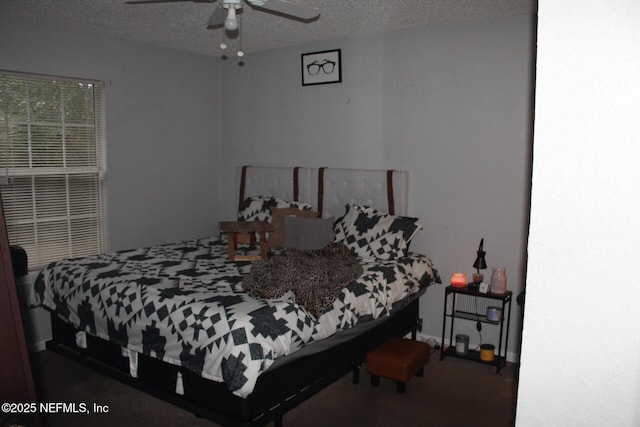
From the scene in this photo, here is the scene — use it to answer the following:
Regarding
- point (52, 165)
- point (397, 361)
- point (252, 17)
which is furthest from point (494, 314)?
point (52, 165)

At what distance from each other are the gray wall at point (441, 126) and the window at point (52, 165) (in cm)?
183

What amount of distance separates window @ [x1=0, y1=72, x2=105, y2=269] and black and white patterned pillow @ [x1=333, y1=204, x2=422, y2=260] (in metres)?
2.23

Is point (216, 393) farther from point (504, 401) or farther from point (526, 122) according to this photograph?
point (526, 122)

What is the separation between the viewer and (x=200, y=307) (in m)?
2.77

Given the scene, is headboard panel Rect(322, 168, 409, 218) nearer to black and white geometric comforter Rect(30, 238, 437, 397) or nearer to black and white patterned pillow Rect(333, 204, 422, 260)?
black and white patterned pillow Rect(333, 204, 422, 260)

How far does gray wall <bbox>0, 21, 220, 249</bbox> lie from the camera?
4273mm

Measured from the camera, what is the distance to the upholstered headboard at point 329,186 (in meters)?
4.47

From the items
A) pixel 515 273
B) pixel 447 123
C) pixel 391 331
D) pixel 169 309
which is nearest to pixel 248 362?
pixel 169 309

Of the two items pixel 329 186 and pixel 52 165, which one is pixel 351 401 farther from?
pixel 52 165

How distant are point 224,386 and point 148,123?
10.3 ft

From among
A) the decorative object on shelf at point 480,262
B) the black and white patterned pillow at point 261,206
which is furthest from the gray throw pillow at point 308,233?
the decorative object on shelf at point 480,262

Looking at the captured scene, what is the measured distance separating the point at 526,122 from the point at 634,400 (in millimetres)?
3380

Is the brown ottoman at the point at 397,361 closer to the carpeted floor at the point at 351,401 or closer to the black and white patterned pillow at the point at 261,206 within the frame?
the carpeted floor at the point at 351,401

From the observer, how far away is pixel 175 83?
522cm
